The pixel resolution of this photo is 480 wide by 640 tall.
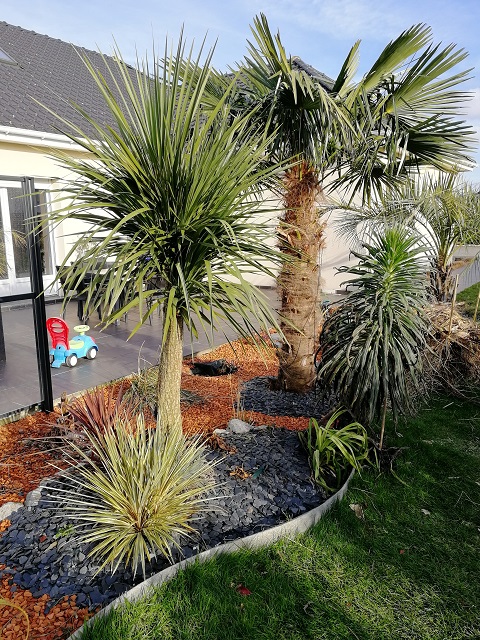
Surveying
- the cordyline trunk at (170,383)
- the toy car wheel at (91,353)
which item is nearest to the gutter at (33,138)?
the toy car wheel at (91,353)

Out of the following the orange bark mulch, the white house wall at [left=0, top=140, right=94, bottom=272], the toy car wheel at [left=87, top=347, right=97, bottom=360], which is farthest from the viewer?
the white house wall at [left=0, top=140, right=94, bottom=272]

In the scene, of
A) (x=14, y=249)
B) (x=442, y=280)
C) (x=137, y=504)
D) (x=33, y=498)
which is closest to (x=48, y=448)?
(x=33, y=498)

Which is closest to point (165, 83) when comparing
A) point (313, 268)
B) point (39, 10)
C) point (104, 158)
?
point (104, 158)

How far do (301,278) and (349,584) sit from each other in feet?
10.2

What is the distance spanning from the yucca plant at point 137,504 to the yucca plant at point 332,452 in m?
0.99

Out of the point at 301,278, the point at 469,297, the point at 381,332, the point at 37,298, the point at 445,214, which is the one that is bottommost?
the point at 469,297

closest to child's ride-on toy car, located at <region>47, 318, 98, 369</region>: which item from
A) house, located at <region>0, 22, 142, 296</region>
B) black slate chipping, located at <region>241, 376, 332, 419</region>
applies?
house, located at <region>0, 22, 142, 296</region>

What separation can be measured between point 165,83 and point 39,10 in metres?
9.02

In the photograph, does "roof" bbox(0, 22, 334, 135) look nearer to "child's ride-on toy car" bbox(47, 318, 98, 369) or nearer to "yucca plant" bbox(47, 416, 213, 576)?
"child's ride-on toy car" bbox(47, 318, 98, 369)

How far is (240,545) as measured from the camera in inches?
103

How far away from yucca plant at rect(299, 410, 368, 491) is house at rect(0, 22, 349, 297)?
457 cm

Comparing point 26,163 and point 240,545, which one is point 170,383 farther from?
point 26,163

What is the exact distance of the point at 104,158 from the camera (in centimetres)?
278

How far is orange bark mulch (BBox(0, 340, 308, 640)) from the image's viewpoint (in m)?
2.06
